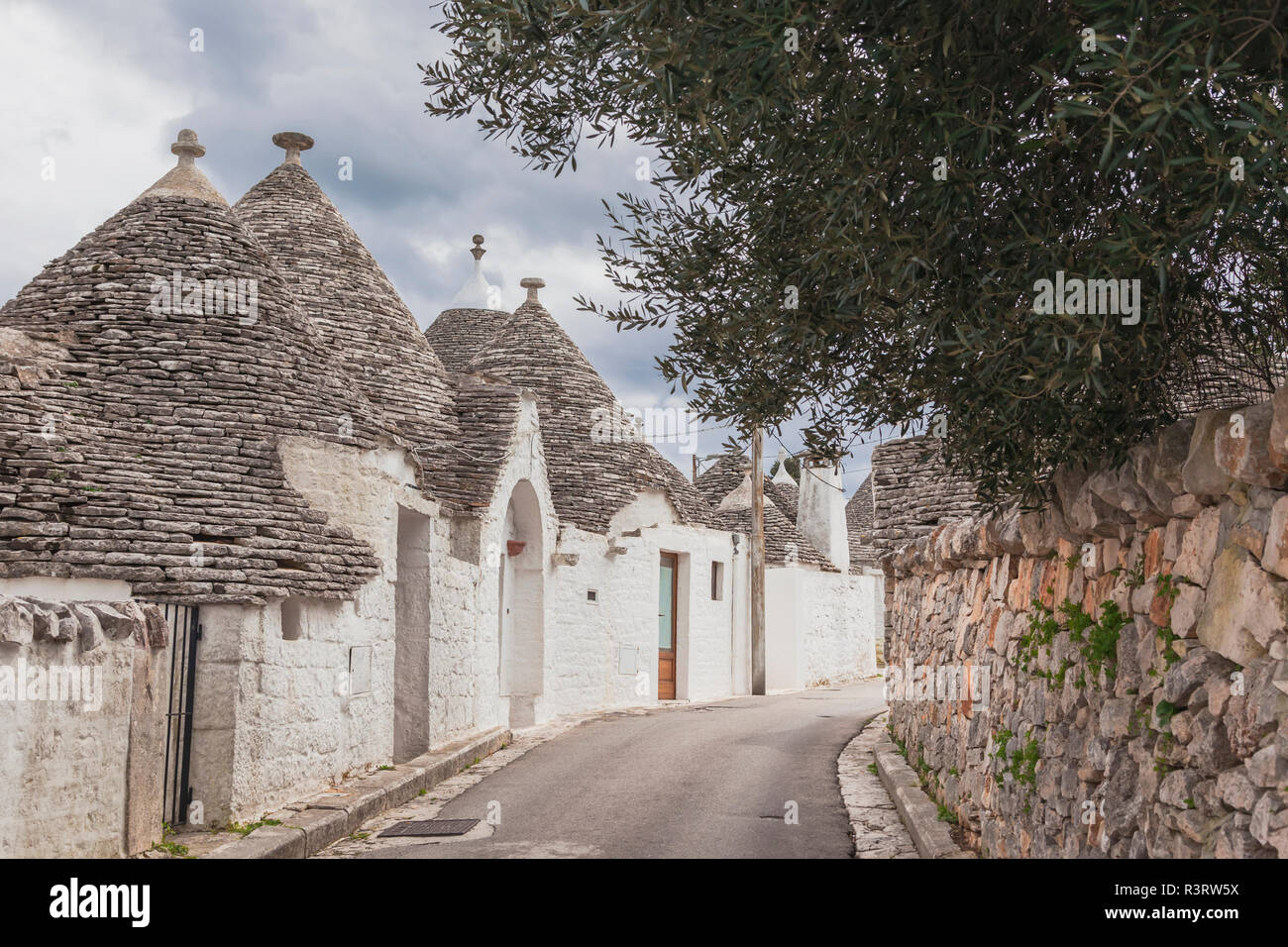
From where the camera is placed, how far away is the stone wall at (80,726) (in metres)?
5.98

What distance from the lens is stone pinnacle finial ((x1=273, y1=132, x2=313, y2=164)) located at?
17625mm

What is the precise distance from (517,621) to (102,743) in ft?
36.3

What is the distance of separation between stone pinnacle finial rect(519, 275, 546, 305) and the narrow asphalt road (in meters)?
9.17

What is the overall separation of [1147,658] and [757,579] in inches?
804

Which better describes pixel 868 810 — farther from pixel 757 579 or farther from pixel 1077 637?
pixel 757 579

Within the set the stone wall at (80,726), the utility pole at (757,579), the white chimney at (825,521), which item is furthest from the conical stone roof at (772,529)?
the stone wall at (80,726)

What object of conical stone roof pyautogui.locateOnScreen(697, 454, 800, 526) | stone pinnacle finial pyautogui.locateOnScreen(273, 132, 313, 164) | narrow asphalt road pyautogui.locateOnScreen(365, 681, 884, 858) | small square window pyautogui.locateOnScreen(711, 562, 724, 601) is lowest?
narrow asphalt road pyautogui.locateOnScreen(365, 681, 884, 858)

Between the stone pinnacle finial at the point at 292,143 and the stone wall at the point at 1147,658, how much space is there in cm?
1403

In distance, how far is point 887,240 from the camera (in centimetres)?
432

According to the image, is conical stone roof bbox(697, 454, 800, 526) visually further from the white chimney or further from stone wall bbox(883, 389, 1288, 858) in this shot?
stone wall bbox(883, 389, 1288, 858)

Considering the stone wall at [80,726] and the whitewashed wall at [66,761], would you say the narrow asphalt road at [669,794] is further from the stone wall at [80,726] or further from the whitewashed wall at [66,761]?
the whitewashed wall at [66,761]

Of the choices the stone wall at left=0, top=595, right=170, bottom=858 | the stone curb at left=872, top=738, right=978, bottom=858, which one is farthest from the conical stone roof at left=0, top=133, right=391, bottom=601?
the stone curb at left=872, top=738, right=978, bottom=858
